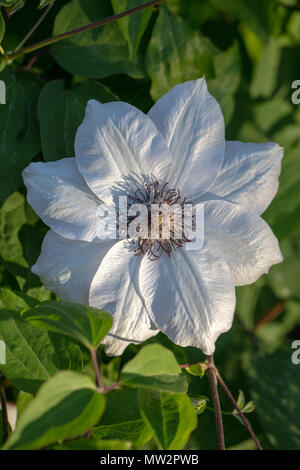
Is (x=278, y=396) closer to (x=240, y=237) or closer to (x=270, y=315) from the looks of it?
(x=270, y=315)

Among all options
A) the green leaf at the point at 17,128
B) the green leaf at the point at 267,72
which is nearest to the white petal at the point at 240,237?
the green leaf at the point at 17,128

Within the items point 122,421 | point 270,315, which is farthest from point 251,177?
point 270,315

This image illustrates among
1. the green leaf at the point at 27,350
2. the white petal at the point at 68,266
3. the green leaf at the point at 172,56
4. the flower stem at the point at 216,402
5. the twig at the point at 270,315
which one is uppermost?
the green leaf at the point at 172,56

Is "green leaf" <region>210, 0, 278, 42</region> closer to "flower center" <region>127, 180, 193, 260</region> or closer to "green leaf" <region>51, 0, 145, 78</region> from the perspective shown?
"green leaf" <region>51, 0, 145, 78</region>

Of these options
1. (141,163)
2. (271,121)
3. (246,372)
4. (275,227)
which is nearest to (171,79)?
(141,163)

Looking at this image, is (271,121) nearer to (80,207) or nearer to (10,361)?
(80,207)

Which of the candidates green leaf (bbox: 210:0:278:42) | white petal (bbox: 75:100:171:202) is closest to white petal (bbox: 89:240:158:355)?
white petal (bbox: 75:100:171:202)

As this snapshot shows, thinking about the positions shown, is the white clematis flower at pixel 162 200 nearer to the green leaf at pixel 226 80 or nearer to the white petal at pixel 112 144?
the white petal at pixel 112 144
